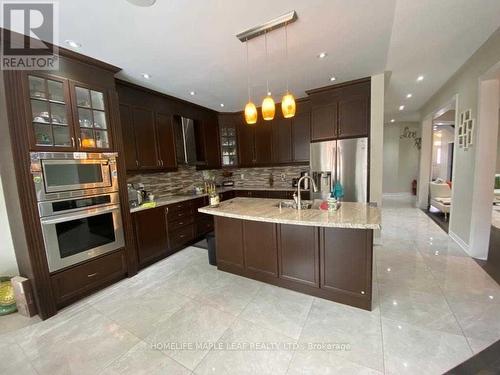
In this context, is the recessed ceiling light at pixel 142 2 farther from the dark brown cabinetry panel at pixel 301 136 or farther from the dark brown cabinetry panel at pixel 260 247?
the dark brown cabinetry panel at pixel 301 136

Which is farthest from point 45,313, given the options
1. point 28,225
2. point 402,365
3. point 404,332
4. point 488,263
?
point 488,263

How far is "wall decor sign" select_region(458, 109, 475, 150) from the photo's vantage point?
2947 mm

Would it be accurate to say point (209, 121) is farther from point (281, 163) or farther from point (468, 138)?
point (468, 138)

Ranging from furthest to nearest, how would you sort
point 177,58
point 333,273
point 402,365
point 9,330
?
point 177,58 → point 333,273 → point 9,330 → point 402,365

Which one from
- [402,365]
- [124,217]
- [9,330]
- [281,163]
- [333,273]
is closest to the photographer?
[402,365]

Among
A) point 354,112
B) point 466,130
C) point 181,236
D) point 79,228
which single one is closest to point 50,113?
point 79,228

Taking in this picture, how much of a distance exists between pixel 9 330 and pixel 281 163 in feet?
14.1

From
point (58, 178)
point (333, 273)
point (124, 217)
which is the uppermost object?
point (58, 178)

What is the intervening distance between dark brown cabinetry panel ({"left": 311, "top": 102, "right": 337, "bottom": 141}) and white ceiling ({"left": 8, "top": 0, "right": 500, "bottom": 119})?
1.55 ft

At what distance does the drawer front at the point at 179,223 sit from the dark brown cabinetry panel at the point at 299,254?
6.28 ft

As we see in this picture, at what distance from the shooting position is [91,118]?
244 cm

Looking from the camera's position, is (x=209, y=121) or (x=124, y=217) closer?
(x=124, y=217)

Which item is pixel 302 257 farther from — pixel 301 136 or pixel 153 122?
pixel 153 122

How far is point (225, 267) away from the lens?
285 cm
